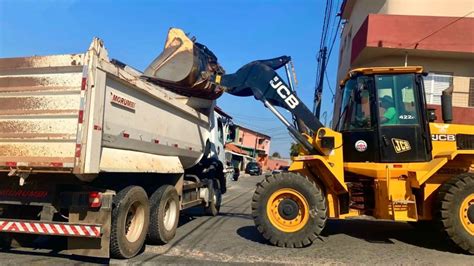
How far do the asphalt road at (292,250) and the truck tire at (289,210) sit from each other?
24 cm

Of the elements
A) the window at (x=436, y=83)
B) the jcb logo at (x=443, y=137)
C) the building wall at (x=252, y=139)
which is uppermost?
the building wall at (x=252, y=139)

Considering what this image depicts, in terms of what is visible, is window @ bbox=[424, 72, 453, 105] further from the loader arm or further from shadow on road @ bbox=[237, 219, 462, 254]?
the loader arm

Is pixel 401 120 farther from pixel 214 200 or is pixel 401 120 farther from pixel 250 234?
pixel 214 200

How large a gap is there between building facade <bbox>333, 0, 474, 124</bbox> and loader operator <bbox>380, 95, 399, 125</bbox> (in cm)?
677

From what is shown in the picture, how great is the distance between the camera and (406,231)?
984cm

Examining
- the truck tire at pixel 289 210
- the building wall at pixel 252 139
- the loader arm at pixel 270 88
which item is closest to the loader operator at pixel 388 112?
the loader arm at pixel 270 88

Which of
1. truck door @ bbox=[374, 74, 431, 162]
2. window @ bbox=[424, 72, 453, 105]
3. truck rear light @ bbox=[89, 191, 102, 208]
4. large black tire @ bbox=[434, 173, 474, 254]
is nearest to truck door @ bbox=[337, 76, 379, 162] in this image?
truck door @ bbox=[374, 74, 431, 162]

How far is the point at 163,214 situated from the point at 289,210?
2.24 metres

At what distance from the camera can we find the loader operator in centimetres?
836

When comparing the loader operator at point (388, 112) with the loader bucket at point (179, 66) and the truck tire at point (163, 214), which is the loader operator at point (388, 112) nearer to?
the loader bucket at point (179, 66)

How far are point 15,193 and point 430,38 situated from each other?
1361 cm

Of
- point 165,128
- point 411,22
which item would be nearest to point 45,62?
point 165,128

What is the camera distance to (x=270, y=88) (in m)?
9.87

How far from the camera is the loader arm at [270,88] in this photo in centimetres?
958
